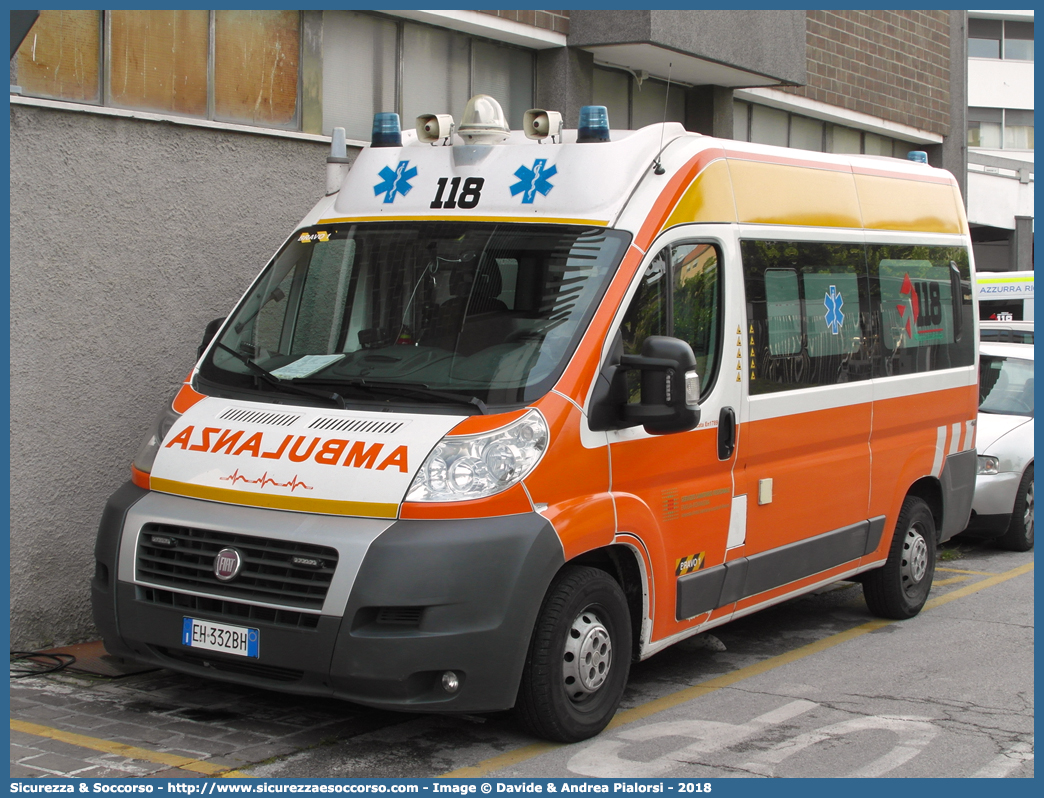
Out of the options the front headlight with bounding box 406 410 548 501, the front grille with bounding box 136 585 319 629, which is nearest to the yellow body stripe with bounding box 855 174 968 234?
the front headlight with bounding box 406 410 548 501

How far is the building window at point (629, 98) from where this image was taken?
12.7m

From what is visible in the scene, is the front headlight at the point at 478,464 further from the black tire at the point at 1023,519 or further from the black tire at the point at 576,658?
the black tire at the point at 1023,519

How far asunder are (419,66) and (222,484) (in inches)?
237

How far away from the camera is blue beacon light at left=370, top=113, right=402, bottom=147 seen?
6.62m

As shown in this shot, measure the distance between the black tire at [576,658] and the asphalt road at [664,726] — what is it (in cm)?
13

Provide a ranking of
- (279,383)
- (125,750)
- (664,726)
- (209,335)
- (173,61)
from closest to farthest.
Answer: (125,750), (279,383), (664,726), (209,335), (173,61)

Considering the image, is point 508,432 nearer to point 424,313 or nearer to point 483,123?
point 424,313

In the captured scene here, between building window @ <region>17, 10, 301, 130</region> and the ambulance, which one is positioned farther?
building window @ <region>17, 10, 301, 130</region>

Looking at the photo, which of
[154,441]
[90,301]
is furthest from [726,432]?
[90,301]

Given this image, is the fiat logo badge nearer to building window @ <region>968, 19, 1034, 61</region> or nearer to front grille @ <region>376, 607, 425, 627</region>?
front grille @ <region>376, 607, 425, 627</region>

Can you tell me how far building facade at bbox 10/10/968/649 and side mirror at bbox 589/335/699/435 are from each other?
138 inches

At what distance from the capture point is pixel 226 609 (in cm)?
528

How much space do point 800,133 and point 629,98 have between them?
3968 millimetres

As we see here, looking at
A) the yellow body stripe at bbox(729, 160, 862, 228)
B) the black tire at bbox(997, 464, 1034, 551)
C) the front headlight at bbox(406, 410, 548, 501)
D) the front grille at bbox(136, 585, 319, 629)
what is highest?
the yellow body stripe at bbox(729, 160, 862, 228)
